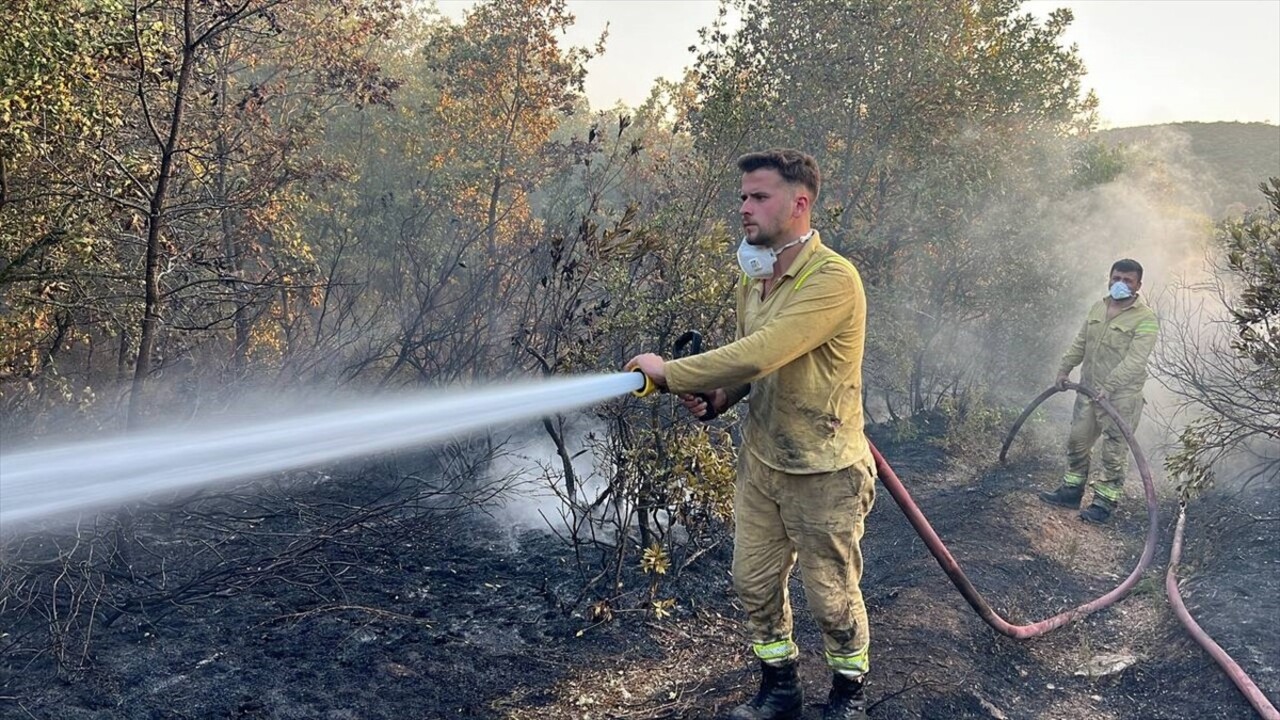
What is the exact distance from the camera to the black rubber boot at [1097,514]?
701 cm

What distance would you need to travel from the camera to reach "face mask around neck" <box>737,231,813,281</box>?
3.20 meters

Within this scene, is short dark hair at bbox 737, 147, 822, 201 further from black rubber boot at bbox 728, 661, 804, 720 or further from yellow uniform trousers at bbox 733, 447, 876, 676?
black rubber boot at bbox 728, 661, 804, 720

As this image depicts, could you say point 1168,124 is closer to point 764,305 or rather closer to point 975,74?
point 975,74

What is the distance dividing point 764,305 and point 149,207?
349 centimetres

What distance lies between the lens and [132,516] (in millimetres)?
4762

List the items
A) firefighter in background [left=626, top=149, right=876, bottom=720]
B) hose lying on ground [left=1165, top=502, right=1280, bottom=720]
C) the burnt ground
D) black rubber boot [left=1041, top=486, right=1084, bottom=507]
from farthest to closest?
1. black rubber boot [left=1041, top=486, right=1084, bottom=507]
2. the burnt ground
3. hose lying on ground [left=1165, top=502, right=1280, bottom=720]
4. firefighter in background [left=626, top=149, right=876, bottom=720]

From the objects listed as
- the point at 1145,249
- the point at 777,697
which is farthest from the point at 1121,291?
the point at 1145,249

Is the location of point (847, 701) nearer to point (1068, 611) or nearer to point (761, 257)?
point (761, 257)

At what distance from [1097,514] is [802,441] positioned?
206 inches

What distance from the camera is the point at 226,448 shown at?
5.38 meters

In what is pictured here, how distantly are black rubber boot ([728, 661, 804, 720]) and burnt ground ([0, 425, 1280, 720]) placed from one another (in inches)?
4.7

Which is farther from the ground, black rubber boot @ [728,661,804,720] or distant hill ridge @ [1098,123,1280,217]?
distant hill ridge @ [1098,123,1280,217]

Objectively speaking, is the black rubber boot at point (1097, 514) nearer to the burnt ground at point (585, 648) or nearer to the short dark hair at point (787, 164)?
the burnt ground at point (585, 648)

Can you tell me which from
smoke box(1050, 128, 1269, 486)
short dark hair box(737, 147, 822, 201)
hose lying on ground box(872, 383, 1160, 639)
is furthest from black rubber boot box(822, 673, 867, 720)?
smoke box(1050, 128, 1269, 486)
